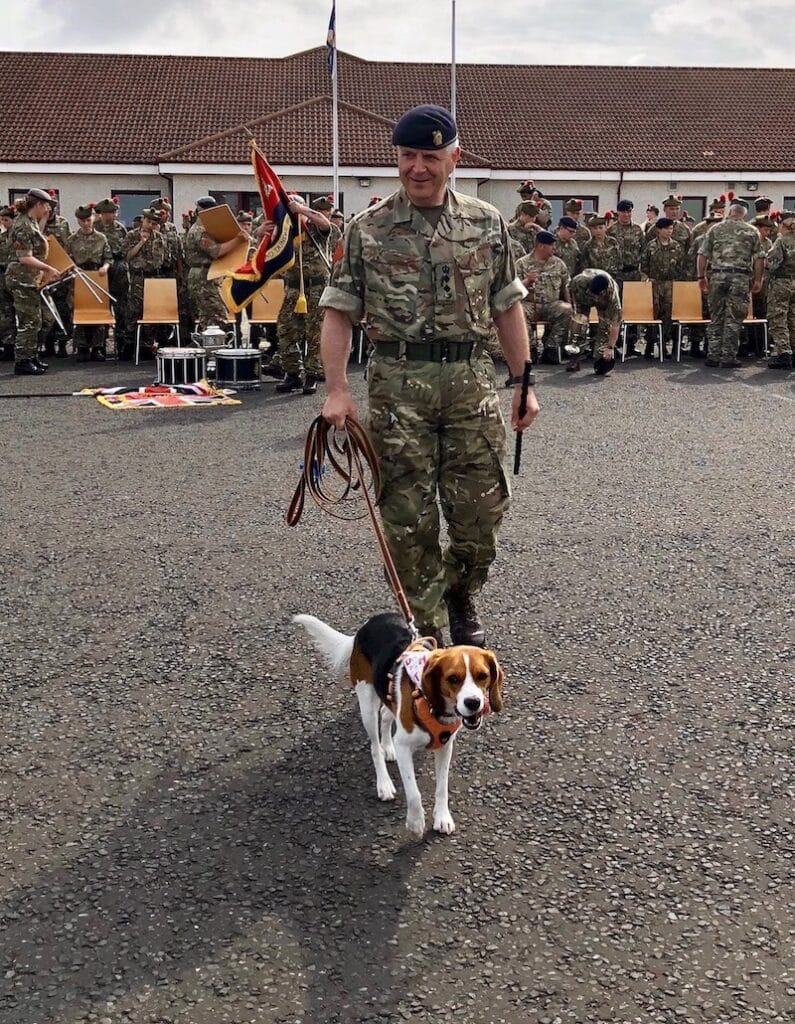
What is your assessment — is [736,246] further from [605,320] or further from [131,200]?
[131,200]

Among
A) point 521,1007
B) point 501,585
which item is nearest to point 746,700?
point 501,585

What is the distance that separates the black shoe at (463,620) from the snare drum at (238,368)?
29.9 feet

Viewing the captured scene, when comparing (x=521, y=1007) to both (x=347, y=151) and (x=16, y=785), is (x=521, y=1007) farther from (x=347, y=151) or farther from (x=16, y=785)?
(x=347, y=151)

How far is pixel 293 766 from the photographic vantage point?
148 inches

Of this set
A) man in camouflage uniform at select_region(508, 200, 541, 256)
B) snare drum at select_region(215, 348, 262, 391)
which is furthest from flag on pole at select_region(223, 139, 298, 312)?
man in camouflage uniform at select_region(508, 200, 541, 256)

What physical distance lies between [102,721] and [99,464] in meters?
5.10

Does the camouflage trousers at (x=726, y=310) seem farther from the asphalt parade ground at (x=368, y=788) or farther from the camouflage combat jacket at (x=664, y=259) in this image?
the asphalt parade ground at (x=368, y=788)

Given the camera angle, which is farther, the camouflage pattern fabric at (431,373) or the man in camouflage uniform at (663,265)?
the man in camouflage uniform at (663,265)

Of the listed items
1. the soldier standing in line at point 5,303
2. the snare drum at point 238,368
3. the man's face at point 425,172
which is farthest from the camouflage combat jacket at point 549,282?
the man's face at point 425,172

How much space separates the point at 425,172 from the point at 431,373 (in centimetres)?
70

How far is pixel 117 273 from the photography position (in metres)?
17.0

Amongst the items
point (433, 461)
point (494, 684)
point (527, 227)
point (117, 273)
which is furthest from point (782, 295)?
point (494, 684)

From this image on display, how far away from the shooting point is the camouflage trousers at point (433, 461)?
412 centimetres

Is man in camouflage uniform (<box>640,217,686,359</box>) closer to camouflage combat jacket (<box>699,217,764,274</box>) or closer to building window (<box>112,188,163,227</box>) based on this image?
camouflage combat jacket (<box>699,217,764,274</box>)
